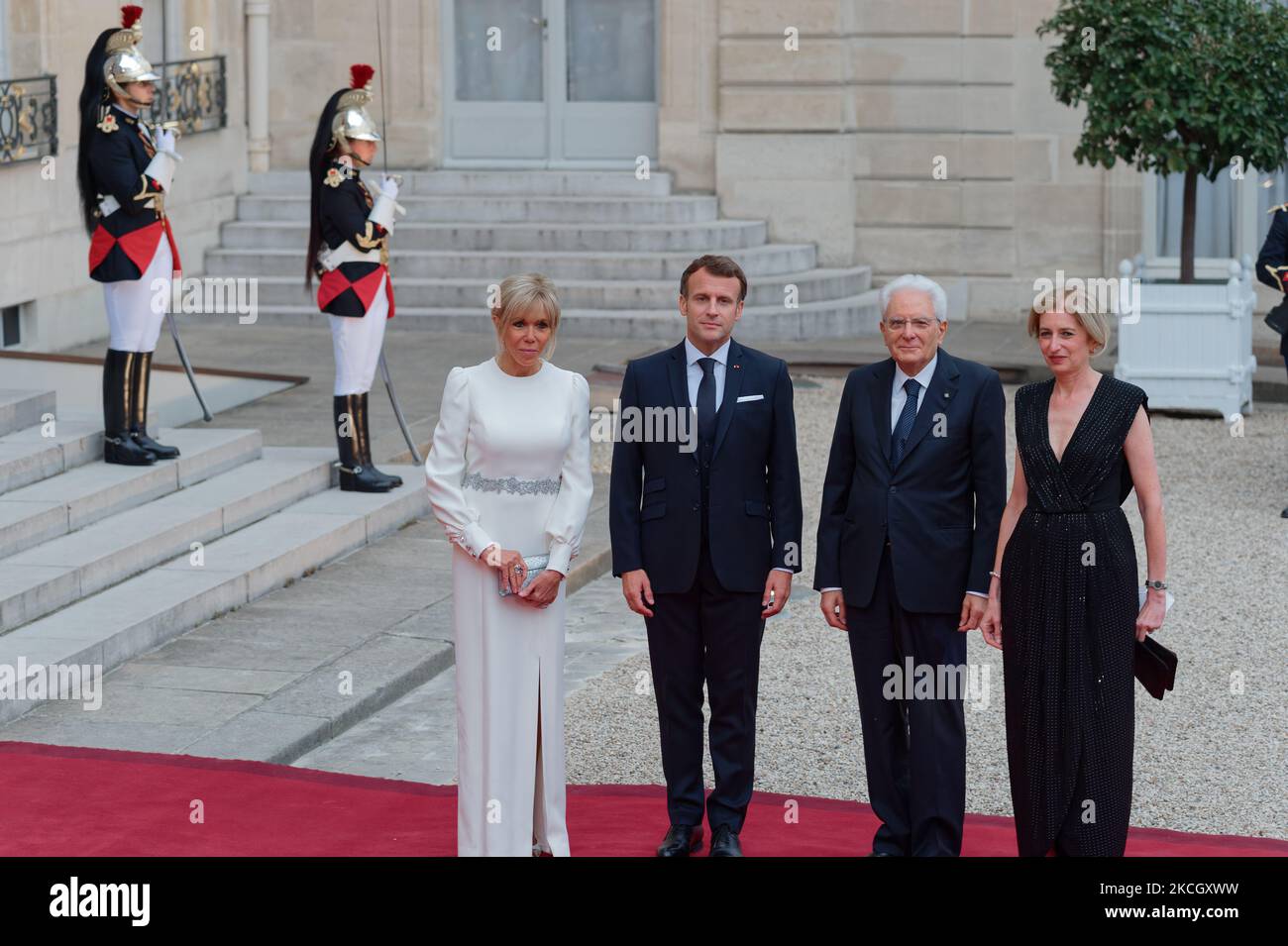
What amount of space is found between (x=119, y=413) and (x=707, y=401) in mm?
4745

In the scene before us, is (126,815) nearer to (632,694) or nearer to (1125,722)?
(632,694)

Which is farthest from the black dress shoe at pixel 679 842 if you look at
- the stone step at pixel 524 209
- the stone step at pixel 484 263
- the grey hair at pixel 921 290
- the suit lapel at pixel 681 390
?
the stone step at pixel 524 209

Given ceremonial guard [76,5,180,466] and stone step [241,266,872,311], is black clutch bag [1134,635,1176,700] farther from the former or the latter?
stone step [241,266,872,311]

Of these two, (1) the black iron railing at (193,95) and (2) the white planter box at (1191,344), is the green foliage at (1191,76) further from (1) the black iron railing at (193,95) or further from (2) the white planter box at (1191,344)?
(1) the black iron railing at (193,95)

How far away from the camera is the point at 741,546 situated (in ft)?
18.7

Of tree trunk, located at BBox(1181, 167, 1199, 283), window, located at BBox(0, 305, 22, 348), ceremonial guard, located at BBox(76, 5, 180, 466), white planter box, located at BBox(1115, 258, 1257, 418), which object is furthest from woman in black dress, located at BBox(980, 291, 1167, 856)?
window, located at BBox(0, 305, 22, 348)

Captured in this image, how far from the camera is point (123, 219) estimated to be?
9742 millimetres

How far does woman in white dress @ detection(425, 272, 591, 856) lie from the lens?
5574 mm

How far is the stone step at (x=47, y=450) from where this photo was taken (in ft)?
30.2

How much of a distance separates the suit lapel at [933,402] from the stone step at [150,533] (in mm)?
3919

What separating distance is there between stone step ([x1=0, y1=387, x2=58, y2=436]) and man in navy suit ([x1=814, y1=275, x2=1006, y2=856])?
540 cm

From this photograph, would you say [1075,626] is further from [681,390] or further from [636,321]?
[636,321]

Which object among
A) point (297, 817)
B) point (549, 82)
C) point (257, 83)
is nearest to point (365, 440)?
point (297, 817)

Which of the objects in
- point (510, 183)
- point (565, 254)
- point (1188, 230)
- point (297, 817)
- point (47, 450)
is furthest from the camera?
point (510, 183)
